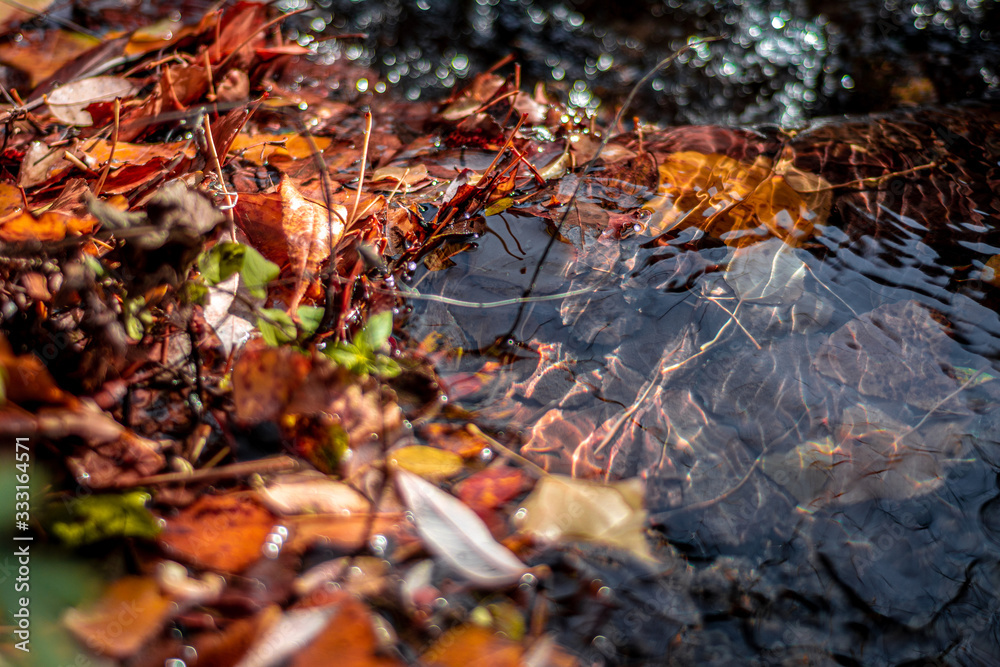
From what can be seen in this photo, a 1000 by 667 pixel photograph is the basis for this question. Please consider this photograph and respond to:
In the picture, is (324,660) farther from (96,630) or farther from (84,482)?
(84,482)

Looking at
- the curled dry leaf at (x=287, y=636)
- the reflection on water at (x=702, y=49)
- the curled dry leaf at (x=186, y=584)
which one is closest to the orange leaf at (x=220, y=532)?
the curled dry leaf at (x=186, y=584)

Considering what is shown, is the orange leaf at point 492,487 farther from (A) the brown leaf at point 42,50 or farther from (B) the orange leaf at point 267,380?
(A) the brown leaf at point 42,50

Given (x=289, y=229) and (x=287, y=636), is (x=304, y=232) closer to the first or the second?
(x=289, y=229)

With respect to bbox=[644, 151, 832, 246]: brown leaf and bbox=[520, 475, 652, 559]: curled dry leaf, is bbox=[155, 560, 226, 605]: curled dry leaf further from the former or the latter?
bbox=[644, 151, 832, 246]: brown leaf

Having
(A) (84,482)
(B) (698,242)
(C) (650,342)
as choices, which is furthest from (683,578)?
(A) (84,482)

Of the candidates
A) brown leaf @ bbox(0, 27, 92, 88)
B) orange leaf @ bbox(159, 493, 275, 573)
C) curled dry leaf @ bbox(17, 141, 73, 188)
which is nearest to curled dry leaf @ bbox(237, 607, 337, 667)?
orange leaf @ bbox(159, 493, 275, 573)

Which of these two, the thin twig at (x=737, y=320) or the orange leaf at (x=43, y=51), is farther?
the orange leaf at (x=43, y=51)
